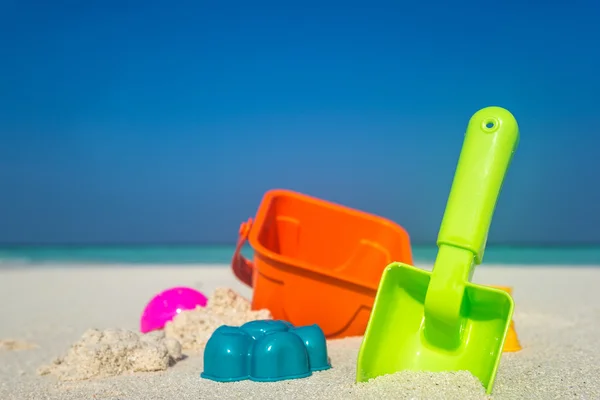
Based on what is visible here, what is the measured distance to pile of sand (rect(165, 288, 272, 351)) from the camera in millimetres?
3195

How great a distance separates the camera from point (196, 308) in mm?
3416

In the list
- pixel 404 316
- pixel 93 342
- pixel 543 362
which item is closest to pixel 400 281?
pixel 404 316

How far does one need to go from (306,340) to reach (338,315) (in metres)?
0.70

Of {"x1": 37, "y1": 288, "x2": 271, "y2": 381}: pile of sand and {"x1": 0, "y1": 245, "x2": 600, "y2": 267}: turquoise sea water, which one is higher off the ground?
{"x1": 37, "y1": 288, "x2": 271, "y2": 381}: pile of sand

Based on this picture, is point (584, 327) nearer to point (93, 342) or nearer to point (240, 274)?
point (240, 274)

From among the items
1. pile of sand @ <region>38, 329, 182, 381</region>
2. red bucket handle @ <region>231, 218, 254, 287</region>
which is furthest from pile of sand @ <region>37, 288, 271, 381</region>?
red bucket handle @ <region>231, 218, 254, 287</region>

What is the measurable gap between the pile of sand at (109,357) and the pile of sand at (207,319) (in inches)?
15.1

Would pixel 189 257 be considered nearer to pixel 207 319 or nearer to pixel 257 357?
pixel 207 319

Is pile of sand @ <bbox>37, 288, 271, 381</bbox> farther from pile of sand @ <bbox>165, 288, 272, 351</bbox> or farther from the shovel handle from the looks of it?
the shovel handle

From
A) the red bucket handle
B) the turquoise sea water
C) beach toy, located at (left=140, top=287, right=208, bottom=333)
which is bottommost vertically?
the turquoise sea water

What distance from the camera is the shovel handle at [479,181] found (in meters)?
2.13

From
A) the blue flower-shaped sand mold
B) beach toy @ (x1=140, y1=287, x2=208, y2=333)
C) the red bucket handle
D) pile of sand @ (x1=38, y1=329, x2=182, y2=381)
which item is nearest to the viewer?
the blue flower-shaped sand mold

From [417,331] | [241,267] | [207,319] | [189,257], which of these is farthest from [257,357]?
[189,257]

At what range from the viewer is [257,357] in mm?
2383
